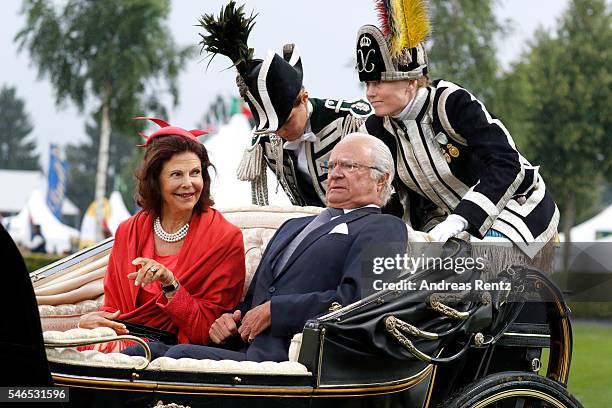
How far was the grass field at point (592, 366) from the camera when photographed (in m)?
7.24

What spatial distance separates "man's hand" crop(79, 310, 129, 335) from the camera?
3625 mm

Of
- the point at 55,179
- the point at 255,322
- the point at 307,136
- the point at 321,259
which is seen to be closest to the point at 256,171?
the point at 307,136

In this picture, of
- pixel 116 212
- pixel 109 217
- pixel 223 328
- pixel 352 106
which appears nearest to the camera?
pixel 223 328

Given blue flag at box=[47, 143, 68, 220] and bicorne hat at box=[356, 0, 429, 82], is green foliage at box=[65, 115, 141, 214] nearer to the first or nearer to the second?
blue flag at box=[47, 143, 68, 220]

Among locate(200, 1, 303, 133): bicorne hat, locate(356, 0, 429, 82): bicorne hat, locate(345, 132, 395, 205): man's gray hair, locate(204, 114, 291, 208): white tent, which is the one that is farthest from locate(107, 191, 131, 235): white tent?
locate(345, 132, 395, 205): man's gray hair

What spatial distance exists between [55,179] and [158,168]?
27.5m

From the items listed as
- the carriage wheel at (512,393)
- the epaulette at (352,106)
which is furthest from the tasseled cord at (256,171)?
the carriage wheel at (512,393)

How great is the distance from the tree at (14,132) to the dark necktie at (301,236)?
71670mm

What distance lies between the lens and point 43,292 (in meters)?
4.41

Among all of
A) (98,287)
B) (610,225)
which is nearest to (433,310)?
(98,287)

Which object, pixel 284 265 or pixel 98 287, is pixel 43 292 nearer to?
pixel 98 287

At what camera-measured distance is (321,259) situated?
3709mm

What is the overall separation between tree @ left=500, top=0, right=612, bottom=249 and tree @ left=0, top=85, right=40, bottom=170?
56.8 meters

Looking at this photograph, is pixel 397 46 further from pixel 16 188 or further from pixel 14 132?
pixel 14 132
